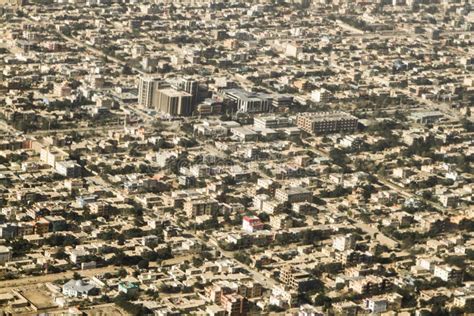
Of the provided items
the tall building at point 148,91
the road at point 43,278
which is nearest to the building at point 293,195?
the road at point 43,278

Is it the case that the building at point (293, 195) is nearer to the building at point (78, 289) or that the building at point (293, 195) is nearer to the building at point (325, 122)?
the building at point (325, 122)

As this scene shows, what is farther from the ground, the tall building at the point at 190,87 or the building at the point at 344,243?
the tall building at the point at 190,87

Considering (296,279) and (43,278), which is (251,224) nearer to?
(296,279)

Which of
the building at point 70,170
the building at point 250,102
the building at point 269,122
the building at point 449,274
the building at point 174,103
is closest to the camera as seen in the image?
the building at point 449,274

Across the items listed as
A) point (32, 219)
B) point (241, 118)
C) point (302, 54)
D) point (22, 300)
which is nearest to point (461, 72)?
point (302, 54)

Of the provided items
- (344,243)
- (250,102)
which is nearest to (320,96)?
(250,102)

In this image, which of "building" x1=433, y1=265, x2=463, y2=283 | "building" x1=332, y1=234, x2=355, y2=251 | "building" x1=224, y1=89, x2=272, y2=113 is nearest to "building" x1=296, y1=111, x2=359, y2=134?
"building" x1=224, y1=89, x2=272, y2=113

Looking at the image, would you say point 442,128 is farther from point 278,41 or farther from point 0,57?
point 0,57
